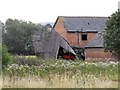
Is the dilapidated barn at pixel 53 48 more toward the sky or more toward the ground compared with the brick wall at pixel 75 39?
more toward the ground

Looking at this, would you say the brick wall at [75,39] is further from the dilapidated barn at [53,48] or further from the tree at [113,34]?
the tree at [113,34]

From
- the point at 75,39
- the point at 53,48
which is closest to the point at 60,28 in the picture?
the point at 75,39

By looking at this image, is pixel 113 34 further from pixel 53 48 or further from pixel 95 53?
pixel 95 53

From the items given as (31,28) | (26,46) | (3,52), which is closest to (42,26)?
(31,28)

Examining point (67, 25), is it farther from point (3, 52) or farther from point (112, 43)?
point (3, 52)

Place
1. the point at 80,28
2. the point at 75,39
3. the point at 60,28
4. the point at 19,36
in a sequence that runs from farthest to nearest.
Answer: the point at 19,36, the point at 60,28, the point at 75,39, the point at 80,28

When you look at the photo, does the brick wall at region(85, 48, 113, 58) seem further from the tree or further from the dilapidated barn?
the tree

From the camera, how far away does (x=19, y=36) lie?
1711 inches

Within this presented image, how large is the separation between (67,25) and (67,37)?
1.30m

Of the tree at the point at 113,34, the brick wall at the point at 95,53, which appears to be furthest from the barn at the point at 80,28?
the tree at the point at 113,34

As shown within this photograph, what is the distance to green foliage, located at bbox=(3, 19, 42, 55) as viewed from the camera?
1545 inches

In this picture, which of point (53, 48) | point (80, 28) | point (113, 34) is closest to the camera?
point (113, 34)

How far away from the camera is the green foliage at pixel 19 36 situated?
39250 mm

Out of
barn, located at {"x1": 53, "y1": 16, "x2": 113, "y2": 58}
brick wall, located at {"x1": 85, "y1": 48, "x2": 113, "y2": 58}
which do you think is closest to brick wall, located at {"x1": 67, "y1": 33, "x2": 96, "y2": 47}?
barn, located at {"x1": 53, "y1": 16, "x2": 113, "y2": 58}
